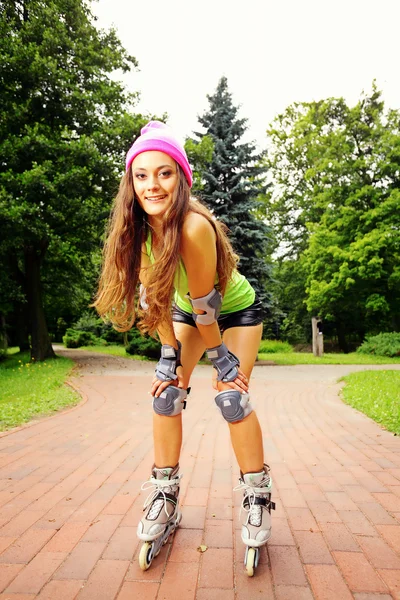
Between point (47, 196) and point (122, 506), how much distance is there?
10.7 metres

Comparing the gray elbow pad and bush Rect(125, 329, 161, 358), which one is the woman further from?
bush Rect(125, 329, 161, 358)

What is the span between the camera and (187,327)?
2.18 meters

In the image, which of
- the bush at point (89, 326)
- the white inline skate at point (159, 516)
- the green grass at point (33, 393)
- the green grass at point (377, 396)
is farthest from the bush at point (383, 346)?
the bush at point (89, 326)

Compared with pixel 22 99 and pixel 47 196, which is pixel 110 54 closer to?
pixel 22 99

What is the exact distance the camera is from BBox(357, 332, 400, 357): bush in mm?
16641

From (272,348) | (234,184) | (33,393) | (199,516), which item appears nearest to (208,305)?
(199,516)

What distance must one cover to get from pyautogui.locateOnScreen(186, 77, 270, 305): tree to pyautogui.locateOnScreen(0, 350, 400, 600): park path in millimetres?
10277

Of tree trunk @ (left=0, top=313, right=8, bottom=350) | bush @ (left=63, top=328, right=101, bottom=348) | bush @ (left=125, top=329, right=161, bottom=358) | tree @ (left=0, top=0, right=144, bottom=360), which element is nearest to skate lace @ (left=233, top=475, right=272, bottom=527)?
tree @ (left=0, top=0, right=144, bottom=360)

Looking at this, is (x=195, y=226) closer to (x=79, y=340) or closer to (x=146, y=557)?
(x=146, y=557)

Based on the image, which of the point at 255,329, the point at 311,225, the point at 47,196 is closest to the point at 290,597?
the point at 255,329

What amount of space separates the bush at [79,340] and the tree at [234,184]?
14.1m

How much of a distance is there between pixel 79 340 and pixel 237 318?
2463 centimetres

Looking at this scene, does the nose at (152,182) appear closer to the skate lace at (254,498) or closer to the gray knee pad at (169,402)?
the gray knee pad at (169,402)

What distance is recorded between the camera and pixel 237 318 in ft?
7.06
